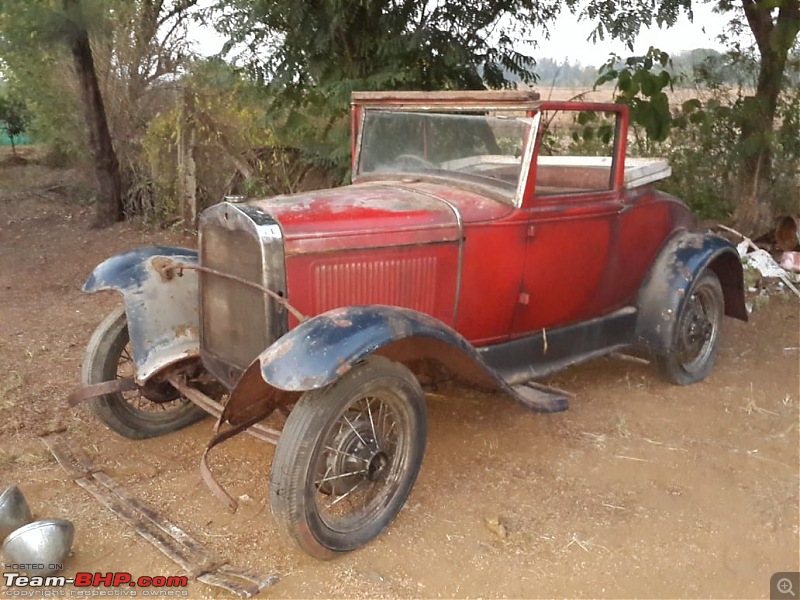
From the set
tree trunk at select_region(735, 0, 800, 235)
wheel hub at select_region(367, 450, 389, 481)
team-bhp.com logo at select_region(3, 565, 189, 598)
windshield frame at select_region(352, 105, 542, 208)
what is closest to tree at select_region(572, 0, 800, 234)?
tree trunk at select_region(735, 0, 800, 235)

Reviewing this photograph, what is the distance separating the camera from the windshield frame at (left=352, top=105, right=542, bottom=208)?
3551 mm

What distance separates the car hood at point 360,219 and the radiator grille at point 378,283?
95mm

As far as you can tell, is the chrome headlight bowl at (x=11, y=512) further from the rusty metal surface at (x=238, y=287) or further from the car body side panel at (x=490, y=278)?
the car body side panel at (x=490, y=278)

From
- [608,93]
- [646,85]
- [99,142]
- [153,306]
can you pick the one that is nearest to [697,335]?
Result: [646,85]

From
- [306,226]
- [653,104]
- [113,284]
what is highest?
[653,104]

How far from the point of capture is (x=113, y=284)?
11.8 ft

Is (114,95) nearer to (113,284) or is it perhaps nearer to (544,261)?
(113,284)

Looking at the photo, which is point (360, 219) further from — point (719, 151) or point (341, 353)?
point (719, 151)

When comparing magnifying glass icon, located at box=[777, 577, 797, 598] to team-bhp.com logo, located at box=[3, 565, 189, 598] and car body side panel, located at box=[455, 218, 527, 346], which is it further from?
team-bhp.com logo, located at box=[3, 565, 189, 598]

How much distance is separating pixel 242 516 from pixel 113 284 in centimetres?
131

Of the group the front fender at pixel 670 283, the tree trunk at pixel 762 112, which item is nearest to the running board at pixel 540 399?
the front fender at pixel 670 283

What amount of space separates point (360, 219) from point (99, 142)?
23.3ft

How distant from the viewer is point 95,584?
2.74 meters

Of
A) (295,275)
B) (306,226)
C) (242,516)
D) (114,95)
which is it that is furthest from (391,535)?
(114,95)
